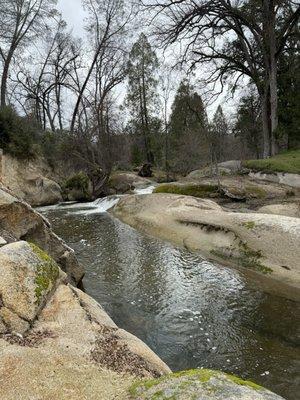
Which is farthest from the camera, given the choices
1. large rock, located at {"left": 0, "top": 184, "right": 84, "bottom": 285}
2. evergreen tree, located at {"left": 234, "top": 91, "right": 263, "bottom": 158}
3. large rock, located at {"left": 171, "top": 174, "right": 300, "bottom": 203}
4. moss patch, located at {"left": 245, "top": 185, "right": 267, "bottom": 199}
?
evergreen tree, located at {"left": 234, "top": 91, "right": 263, "bottom": 158}

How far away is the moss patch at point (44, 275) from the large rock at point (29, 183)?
14.6 metres

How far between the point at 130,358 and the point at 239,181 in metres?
13.1

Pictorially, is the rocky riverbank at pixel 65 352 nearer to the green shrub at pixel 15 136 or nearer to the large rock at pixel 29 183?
the large rock at pixel 29 183

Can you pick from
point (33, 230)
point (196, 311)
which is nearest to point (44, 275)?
point (33, 230)

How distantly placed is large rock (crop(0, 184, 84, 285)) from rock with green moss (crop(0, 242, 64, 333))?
1867 mm

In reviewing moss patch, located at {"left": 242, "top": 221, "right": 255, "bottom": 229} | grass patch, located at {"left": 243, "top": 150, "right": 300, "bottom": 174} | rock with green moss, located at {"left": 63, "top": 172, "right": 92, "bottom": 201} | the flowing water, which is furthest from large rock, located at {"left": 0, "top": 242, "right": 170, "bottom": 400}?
rock with green moss, located at {"left": 63, "top": 172, "right": 92, "bottom": 201}

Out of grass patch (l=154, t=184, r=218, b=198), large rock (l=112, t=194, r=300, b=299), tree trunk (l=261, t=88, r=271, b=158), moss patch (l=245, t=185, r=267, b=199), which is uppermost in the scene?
tree trunk (l=261, t=88, r=271, b=158)

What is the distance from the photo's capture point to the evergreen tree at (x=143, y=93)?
32.5 meters

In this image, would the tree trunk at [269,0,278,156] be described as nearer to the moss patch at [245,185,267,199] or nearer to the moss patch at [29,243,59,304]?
the moss patch at [245,185,267,199]

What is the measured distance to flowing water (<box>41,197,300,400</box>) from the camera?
457cm

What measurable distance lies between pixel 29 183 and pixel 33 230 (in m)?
13.4

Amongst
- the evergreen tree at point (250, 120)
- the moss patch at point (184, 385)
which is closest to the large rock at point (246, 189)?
the moss patch at point (184, 385)

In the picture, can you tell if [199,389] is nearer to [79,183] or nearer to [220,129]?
[79,183]

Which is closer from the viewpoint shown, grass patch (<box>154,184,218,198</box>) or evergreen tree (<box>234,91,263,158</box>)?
grass patch (<box>154,184,218,198</box>)
